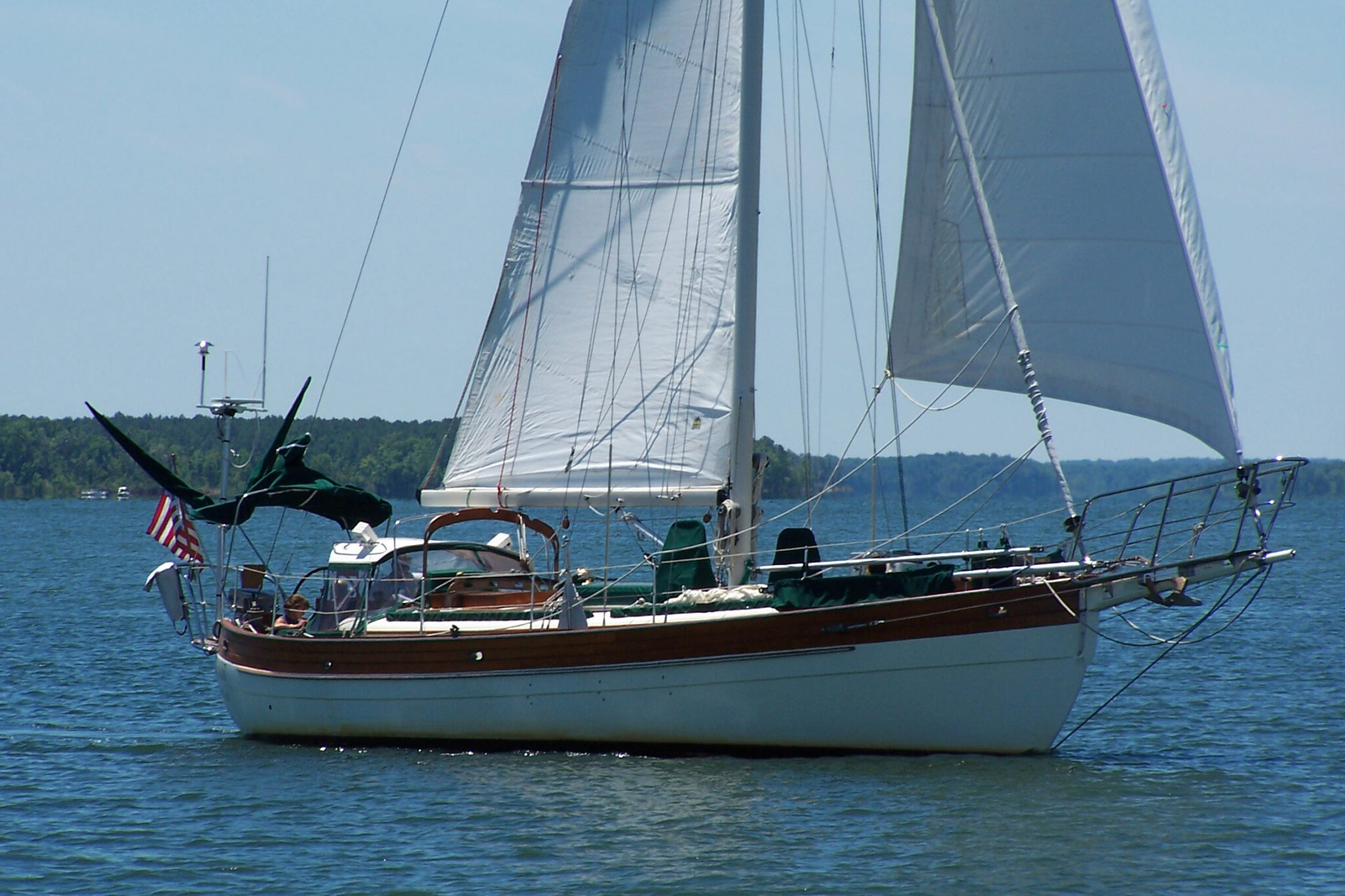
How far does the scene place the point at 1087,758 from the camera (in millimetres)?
18062

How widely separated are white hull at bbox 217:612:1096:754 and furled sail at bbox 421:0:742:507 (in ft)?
9.03

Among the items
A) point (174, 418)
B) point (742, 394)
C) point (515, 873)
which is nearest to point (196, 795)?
point (515, 873)

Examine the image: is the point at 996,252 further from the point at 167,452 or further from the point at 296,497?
the point at 167,452

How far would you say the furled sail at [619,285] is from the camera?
18984mm

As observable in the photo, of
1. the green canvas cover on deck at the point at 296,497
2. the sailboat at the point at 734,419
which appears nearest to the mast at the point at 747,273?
the sailboat at the point at 734,419

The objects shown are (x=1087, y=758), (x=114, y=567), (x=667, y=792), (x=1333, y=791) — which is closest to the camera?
(x=667, y=792)

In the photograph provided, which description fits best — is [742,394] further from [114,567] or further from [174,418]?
[174,418]

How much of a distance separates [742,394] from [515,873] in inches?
286

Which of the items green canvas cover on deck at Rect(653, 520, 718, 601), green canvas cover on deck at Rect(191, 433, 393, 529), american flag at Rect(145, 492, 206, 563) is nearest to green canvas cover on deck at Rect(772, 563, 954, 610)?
green canvas cover on deck at Rect(653, 520, 718, 601)

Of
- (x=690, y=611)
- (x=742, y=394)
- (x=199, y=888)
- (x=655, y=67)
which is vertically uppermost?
(x=655, y=67)

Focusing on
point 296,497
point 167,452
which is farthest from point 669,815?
point 167,452

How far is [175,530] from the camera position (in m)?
21.2

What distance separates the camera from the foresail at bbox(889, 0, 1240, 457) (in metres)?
16.1

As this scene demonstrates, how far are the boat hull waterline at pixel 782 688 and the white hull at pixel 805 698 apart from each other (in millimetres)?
15
